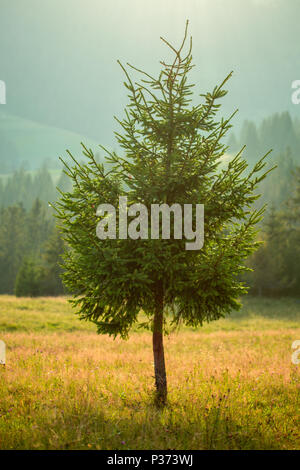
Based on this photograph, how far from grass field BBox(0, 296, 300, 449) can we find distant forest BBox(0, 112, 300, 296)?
3953mm

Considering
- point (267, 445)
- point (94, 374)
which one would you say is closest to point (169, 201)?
point (267, 445)

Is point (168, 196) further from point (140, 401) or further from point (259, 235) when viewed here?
point (259, 235)

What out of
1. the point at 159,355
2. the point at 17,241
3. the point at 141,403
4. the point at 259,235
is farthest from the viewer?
the point at 17,241

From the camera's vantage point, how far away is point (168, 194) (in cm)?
593

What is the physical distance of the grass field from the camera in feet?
14.6

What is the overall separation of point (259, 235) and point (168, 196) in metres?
35.8

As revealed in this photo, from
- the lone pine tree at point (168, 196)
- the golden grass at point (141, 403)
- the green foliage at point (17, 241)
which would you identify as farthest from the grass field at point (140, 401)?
the green foliage at point (17, 241)

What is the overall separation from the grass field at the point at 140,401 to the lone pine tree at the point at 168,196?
102cm

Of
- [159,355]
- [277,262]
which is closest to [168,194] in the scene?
[159,355]

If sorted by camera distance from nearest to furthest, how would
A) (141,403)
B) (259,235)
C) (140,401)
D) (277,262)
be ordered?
1. (141,403)
2. (140,401)
3. (277,262)
4. (259,235)

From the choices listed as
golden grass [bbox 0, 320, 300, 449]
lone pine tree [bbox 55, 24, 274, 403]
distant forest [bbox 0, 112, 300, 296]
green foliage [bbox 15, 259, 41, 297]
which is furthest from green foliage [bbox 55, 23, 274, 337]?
green foliage [bbox 15, 259, 41, 297]

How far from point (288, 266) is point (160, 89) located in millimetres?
34813

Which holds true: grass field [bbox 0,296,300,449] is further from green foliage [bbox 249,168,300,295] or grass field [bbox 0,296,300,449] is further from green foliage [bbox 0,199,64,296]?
green foliage [bbox 0,199,64,296]

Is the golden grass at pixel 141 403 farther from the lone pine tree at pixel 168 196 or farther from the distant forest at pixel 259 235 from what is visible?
the distant forest at pixel 259 235
